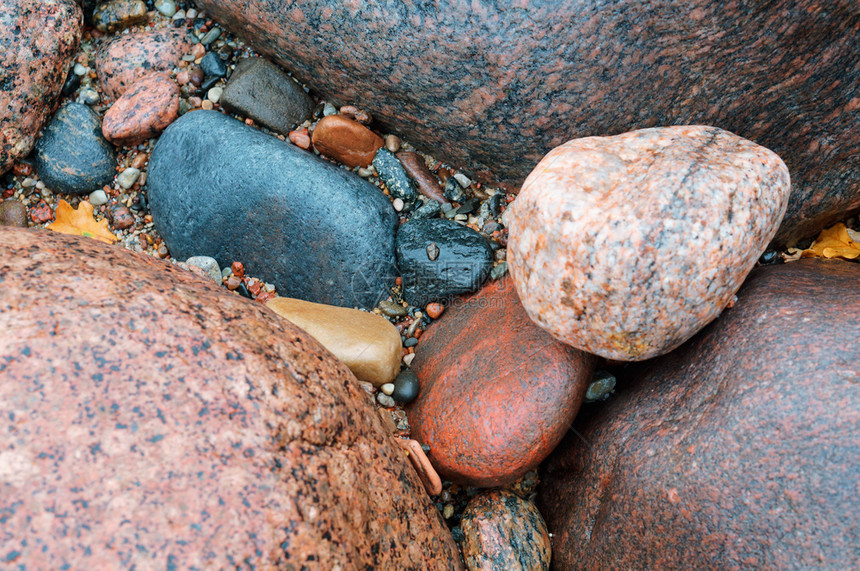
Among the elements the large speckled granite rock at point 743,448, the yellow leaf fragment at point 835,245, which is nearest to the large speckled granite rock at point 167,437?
the large speckled granite rock at point 743,448

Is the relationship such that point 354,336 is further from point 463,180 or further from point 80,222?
point 80,222

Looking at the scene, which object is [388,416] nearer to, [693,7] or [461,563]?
[461,563]

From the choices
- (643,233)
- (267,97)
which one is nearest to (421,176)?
(267,97)

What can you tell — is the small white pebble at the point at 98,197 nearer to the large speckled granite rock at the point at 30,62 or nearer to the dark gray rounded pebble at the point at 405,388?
the large speckled granite rock at the point at 30,62

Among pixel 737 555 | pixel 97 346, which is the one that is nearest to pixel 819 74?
pixel 737 555

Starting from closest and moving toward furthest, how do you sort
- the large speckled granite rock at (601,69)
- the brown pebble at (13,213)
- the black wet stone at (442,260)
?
the large speckled granite rock at (601,69), the black wet stone at (442,260), the brown pebble at (13,213)

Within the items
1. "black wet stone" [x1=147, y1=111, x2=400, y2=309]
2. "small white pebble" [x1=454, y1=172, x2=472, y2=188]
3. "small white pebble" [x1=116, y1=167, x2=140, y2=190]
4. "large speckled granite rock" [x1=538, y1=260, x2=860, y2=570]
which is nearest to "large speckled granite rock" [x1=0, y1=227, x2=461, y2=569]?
"large speckled granite rock" [x1=538, y1=260, x2=860, y2=570]
